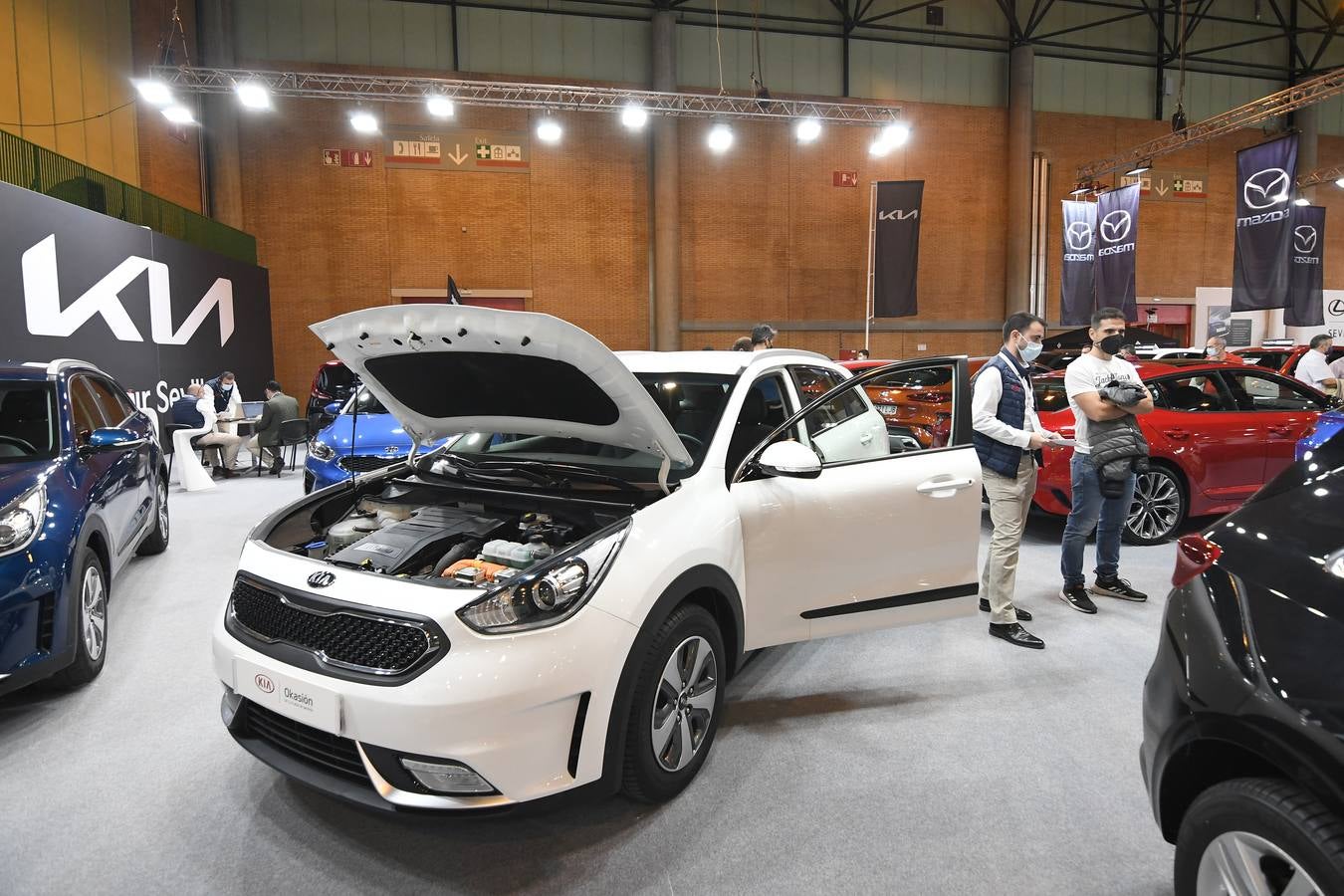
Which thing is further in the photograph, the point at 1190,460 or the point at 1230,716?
the point at 1190,460

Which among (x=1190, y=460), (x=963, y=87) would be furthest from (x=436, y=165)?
(x=1190, y=460)

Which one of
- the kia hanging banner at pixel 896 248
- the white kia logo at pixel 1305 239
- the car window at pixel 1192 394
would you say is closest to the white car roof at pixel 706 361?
the car window at pixel 1192 394

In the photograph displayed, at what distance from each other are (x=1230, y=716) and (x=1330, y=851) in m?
0.25

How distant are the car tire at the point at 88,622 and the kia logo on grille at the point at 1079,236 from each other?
58.6ft

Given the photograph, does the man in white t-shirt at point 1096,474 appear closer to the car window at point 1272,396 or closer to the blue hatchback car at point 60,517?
the car window at point 1272,396

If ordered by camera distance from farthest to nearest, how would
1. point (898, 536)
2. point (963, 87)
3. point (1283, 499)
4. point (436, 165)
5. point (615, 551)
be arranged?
point (963, 87), point (436, 165), point (898, 536), point (615, 551), point (1283, 499)

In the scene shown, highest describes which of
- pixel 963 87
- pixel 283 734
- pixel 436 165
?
pixel 963 87

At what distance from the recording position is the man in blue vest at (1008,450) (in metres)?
3.71

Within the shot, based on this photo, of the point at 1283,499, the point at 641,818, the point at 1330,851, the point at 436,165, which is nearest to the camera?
the point at 1330,851

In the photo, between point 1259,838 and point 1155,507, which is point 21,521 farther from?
point 1155,507

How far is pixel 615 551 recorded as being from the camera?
212cm

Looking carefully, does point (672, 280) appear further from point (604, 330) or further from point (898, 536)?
point (898, 536)

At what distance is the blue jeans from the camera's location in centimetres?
414

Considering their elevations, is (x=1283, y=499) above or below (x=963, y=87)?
below
